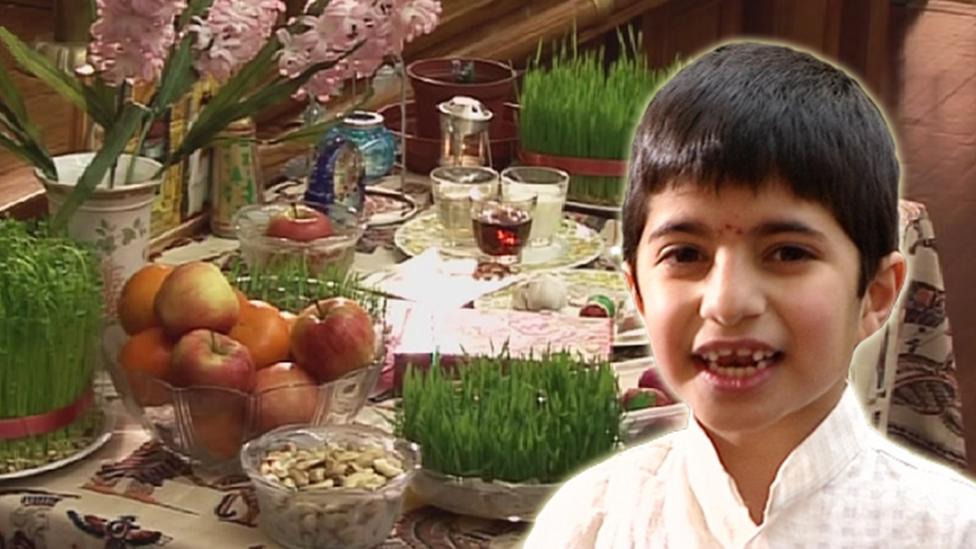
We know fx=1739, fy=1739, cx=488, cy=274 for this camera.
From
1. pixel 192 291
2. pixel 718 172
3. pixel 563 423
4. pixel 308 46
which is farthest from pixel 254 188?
pixel 718 172

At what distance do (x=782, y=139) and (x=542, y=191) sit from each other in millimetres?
1270

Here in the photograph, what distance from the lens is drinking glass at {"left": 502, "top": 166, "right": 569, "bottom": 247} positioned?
217 centimetres

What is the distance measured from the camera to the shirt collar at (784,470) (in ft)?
3.13

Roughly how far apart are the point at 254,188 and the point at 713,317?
134cm

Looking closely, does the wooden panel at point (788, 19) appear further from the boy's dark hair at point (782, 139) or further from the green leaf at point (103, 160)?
the boy's dark hair at point (782, 139)

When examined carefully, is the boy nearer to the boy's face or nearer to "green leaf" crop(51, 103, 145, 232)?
the boy's face

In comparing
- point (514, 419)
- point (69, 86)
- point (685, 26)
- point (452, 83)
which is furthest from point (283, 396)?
point (685, 26)

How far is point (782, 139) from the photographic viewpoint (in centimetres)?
92

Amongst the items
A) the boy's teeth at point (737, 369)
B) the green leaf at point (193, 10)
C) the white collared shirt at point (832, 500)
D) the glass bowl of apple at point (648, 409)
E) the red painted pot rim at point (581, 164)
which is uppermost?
the green leaf at point (193, 10)

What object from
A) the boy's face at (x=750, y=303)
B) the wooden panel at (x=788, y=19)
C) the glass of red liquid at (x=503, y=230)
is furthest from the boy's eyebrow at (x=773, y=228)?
the wooden panel at (x=788, y=19)

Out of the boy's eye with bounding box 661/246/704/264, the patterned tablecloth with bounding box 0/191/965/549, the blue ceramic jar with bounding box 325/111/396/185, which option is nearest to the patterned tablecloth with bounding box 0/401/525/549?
the patterned tablecloth with bounding box 0/191/965/549

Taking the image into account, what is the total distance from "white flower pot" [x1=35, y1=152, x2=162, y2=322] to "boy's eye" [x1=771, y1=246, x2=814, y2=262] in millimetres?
925

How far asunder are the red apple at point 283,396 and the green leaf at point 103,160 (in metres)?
0.28

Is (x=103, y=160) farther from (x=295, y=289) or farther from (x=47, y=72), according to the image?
(x=295, y=289)
